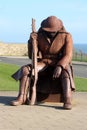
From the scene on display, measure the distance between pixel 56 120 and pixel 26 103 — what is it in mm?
1893

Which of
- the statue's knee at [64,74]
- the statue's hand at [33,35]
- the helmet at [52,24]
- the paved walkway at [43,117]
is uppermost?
the helmet at [52,24]

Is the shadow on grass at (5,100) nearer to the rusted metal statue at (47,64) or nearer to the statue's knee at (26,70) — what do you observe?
the rusted metal statue at (47,64)

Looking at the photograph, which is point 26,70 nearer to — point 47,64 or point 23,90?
point 23,90

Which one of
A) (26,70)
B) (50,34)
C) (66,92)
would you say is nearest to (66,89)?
(66,92)

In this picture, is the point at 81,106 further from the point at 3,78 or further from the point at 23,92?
the point at 3,78

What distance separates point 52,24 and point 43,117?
255cm

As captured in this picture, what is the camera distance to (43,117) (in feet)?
30.1

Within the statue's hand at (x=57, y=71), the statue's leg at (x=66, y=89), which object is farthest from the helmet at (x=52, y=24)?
the statue's leg at (x=66, y=89)

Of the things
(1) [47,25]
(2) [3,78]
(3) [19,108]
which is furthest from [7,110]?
(2) [3,78]

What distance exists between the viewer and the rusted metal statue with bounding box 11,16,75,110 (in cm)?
1060

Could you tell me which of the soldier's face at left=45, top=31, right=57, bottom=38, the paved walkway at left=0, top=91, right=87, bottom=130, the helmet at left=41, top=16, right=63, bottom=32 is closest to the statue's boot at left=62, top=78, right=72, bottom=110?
the paved walkway at left=0, top=91, right=87, bottom=130

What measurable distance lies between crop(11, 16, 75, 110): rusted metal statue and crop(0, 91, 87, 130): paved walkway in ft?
1.10

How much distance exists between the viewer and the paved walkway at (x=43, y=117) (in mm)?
8328

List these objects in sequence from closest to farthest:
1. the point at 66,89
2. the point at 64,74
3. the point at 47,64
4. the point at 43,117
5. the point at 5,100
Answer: the point at 43,117 → the point at 66,89 → the point at 64,74 → the point at 47,64 → the point at 5,100
